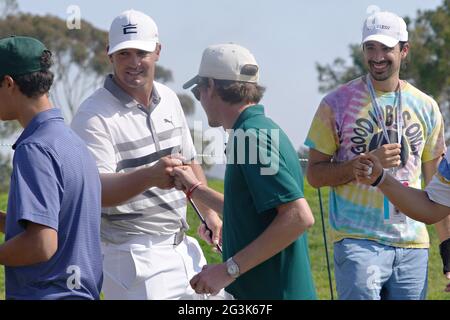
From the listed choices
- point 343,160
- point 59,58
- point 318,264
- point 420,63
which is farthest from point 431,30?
point 343,160

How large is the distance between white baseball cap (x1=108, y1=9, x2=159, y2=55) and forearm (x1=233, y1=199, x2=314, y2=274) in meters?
1.65

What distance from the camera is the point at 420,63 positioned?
40375mm

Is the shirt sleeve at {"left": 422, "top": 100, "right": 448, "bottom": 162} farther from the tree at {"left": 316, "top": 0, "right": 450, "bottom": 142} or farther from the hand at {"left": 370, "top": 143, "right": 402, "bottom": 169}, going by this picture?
the tree at {"left": 316, "top": 0, "right": 450, "bottom": 142}

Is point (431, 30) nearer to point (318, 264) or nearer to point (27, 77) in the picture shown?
point (318, 264)

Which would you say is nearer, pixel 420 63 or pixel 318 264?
pixel 318 264

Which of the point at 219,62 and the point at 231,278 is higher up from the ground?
the point at 219,62

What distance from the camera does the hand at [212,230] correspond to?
6375 mm

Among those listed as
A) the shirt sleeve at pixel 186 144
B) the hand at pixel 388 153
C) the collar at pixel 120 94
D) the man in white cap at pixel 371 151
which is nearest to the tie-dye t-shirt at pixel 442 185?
the hand at pixel 388 153

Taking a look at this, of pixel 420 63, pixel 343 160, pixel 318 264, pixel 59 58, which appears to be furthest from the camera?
pixel 420 63

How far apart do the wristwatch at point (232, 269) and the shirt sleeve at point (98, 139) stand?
114cm

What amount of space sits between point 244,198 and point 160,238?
1.17m

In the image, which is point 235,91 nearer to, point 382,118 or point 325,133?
point 325,133

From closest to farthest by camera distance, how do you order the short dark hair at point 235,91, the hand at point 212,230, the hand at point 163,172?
the short dark hair at point 235,91 → the hand at point 163,172 → the hand at point 212,230

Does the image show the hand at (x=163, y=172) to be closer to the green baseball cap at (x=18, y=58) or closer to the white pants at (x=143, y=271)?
the white pants at (x=143, y=271)
